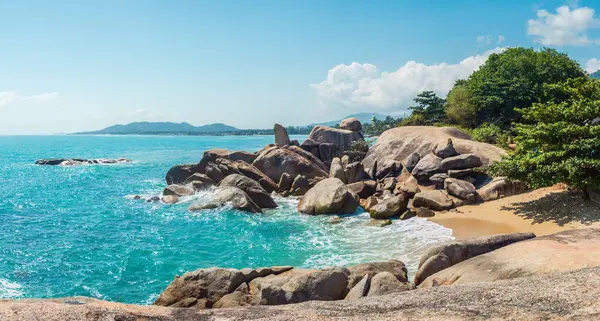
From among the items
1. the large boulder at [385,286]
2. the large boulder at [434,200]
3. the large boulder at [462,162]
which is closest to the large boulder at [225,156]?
the large boulder at [434,200]

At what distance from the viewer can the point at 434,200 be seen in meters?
26.5

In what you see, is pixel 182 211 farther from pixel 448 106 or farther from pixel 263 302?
pixel 448 106

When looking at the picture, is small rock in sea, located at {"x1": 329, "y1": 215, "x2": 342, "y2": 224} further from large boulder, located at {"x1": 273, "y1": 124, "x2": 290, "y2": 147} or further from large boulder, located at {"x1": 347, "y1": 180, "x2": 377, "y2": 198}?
large boulder, located at {"x1": 273, "y1": 124, "x2": 290, "y2": 147}

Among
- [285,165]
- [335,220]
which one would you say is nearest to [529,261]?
[335,220]

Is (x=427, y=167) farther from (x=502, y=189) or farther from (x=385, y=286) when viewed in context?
(x=385, y=286)

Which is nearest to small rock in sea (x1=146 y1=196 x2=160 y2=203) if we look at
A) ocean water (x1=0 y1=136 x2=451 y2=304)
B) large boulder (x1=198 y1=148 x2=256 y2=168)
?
ocean water (x1=0 y1=136 x2=451 y2=304)

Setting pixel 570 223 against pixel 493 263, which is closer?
pixel 493 263

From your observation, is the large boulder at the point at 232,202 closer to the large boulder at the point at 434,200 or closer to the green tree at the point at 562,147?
the large boulder at the point at 434,200

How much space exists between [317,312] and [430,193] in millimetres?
20922

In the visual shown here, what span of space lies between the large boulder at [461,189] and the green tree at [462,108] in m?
27.1

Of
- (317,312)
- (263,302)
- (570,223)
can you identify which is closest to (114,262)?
(263,302)

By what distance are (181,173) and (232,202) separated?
42.9 ft

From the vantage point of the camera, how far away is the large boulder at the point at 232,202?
2967 centimetres

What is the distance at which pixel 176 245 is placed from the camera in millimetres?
22469
